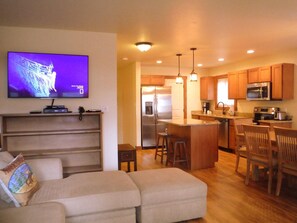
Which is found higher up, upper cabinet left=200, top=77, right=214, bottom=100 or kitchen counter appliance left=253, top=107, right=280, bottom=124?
upper cabinet left=200, top=77, right=214, bottom=100

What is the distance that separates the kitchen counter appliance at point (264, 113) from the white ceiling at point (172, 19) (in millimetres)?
1563

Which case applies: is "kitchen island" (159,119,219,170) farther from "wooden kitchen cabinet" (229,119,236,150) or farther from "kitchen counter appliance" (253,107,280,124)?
"kitchen counter appliance" (253,107,280,124)

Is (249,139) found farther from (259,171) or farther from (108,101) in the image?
(108,101)

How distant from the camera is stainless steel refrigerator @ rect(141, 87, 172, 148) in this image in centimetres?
693

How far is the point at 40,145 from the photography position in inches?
147

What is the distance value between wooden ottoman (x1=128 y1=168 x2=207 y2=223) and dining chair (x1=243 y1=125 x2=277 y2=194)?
1391 millimetres

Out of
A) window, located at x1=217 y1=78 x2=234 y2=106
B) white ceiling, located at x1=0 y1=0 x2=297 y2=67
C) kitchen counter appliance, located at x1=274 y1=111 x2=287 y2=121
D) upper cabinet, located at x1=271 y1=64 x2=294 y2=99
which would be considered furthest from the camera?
window, located at x1=217 y1=78 x2=234 y2=106

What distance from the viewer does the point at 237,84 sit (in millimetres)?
6633

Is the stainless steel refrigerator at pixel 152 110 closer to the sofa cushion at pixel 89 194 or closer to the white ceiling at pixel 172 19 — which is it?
the white ceiling at pixel 172 19

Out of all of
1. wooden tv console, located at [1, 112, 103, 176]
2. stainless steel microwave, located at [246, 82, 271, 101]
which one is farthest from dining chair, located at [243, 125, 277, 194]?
wooden tv console, located at [1, 112, 103, 176]

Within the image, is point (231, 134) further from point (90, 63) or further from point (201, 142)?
point (90, 63)

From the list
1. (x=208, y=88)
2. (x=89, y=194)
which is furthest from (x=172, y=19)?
(x=208, y=88)

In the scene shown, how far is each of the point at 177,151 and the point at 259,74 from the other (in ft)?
8.92

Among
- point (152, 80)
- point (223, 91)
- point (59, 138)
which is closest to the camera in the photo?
point (59, 138)
